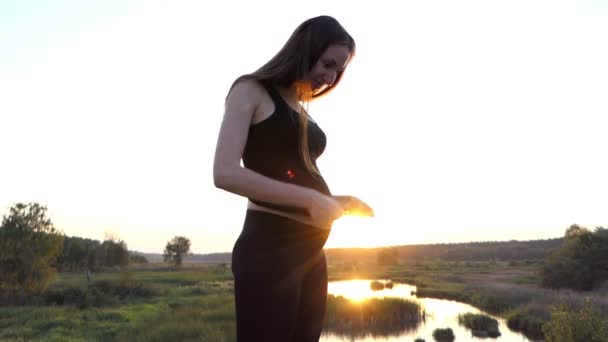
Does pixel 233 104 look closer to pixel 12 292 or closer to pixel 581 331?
pixel 581 331

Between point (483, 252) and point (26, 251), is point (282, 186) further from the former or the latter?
point (483, 252)

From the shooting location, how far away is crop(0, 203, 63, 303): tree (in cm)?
2683

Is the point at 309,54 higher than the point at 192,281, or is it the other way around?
the point at 309,54

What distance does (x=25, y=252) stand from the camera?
1063 inches

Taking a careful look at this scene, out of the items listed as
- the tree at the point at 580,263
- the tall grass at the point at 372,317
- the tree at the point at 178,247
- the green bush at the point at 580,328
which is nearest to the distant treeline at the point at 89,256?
the tree at the point at 178,247

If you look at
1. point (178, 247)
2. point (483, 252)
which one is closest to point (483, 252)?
point (483, 252)

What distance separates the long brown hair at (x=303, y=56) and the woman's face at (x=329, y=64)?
1 cm

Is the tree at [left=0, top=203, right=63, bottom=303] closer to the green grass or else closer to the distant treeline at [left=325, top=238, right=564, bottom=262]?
the green grass

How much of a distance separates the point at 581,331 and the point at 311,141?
1095cm

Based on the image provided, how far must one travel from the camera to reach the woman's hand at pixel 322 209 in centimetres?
127

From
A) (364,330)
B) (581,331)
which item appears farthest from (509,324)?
(581,331)

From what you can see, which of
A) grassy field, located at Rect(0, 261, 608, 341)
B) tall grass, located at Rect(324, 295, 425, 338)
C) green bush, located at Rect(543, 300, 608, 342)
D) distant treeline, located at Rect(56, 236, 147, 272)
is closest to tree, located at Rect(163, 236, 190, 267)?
distant treeline, located at Rect(56, 236, 147, 272)

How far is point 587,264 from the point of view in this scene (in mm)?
29328

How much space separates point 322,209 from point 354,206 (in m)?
0.26
